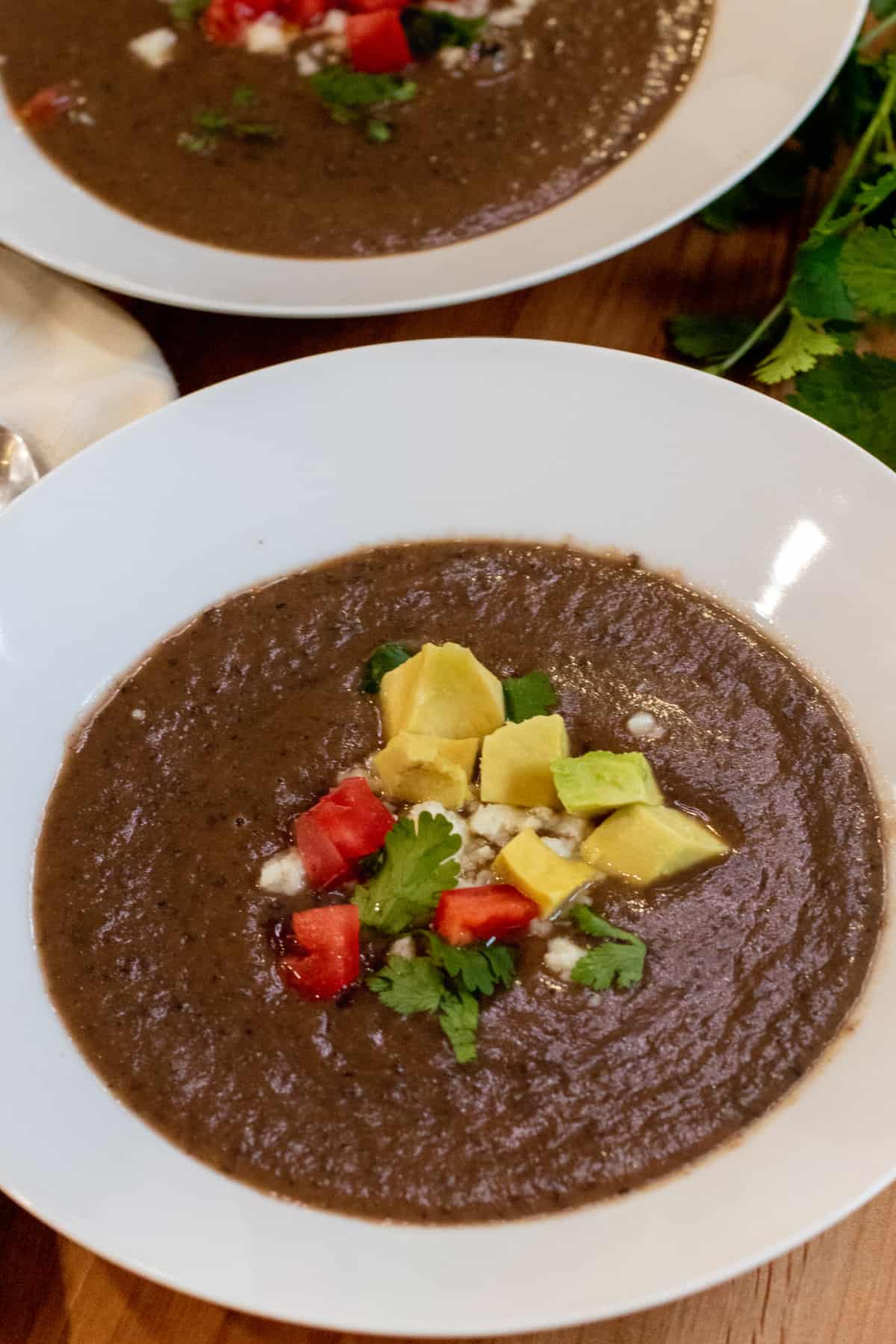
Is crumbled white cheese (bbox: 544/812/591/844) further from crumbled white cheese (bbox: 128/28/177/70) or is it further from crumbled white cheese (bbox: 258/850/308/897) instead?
crumbled white cheese (bbox: 128/28/177/70)

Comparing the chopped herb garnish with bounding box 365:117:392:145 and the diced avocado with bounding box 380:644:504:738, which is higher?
the chopped herb garnish with bounding box 365:117:392:145

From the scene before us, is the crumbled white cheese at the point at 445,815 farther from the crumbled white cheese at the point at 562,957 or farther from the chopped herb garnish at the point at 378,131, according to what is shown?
the chopped herb garnish at the point at 378,131

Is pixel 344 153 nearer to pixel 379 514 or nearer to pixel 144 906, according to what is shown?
pixel 379 514

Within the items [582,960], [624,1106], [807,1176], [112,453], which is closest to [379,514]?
[112,453]

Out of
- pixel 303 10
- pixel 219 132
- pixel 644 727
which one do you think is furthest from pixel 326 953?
pixel 303 10

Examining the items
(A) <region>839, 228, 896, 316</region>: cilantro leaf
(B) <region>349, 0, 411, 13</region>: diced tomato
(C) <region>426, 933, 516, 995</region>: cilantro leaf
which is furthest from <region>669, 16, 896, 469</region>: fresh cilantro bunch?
(C) <region>426, 933, 516, 995</region>: cilantro leaf

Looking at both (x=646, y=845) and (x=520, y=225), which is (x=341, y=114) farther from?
(x=646, y=845)
